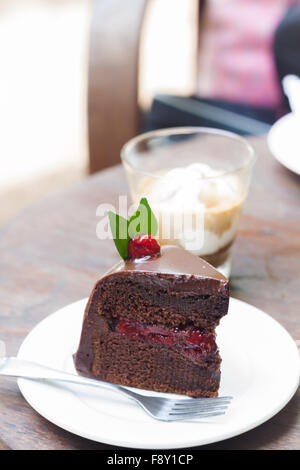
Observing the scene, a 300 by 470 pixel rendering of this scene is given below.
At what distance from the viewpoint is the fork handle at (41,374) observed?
0.86 meters

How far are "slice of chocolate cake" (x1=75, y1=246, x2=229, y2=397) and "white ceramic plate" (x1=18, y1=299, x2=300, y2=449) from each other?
4 centimetres

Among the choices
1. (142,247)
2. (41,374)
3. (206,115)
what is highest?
(142,247)

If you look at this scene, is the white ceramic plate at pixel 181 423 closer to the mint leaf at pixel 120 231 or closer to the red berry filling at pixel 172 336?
the red berry filling at pixel 172 336

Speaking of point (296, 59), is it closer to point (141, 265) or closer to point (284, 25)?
point (284, 25)

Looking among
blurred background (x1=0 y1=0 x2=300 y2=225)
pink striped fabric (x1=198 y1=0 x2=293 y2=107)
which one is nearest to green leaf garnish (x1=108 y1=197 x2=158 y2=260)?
blurred background (x1=0 y1=0 x2=300 y2=225)

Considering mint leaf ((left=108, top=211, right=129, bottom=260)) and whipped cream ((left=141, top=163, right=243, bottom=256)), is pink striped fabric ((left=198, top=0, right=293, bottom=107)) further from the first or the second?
mint leaf ((left=108, top=211, right=129, bottom=260))

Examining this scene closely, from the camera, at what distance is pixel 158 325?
934 mm

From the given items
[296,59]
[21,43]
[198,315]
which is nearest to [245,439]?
[198,315]

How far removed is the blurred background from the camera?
2.23 metres

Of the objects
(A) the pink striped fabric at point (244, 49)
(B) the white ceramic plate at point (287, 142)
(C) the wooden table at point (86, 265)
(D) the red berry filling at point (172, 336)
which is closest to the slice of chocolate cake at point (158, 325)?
(D) the red berry filling at point (172, 336)

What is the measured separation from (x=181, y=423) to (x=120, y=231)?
274 millimetres

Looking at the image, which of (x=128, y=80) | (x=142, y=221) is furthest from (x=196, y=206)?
(x=128, y=80)

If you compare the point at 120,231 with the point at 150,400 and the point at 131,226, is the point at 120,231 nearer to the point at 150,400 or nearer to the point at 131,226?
the point at 131,226

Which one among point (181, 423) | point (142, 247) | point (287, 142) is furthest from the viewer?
point (287, 142)
